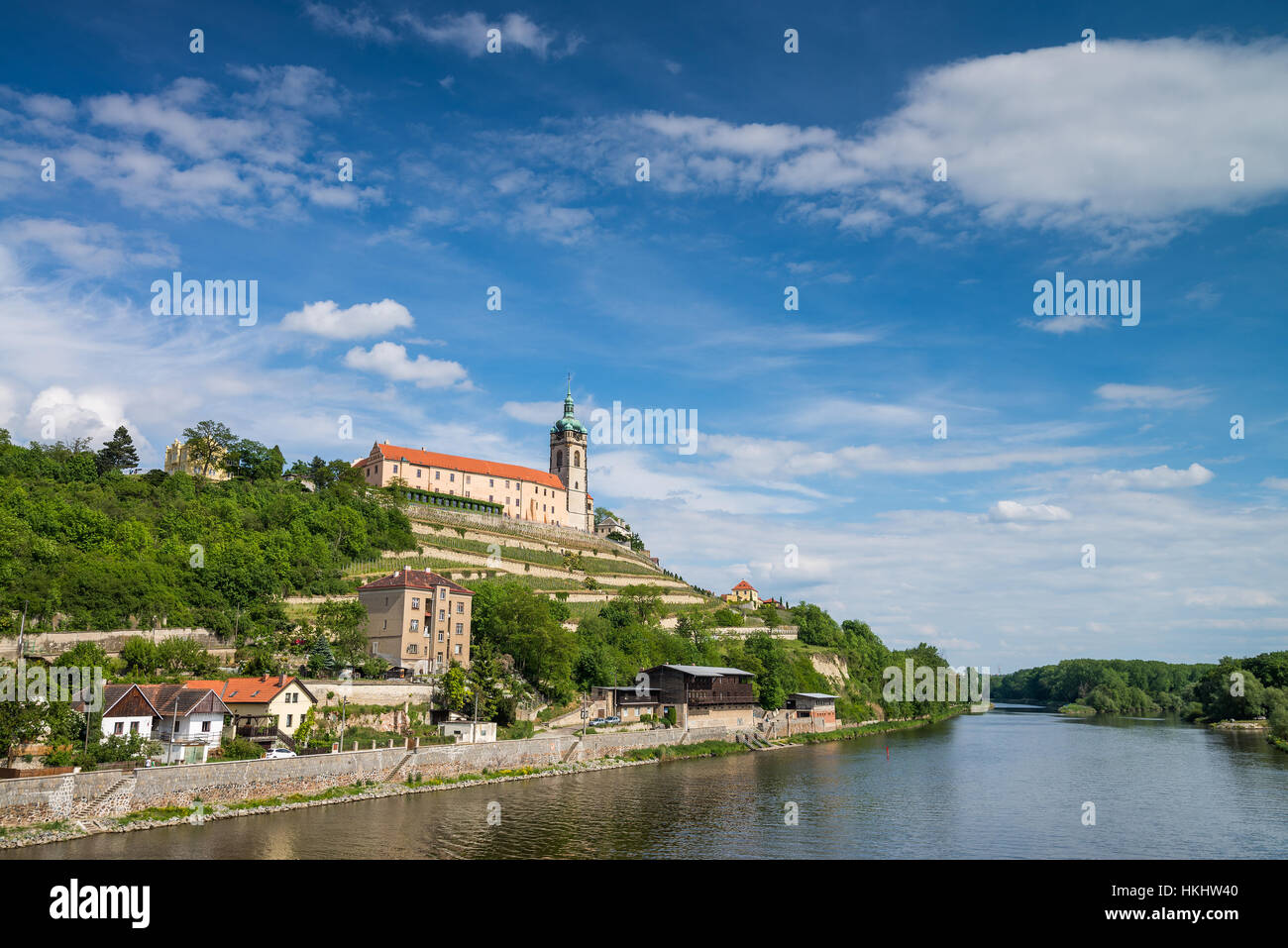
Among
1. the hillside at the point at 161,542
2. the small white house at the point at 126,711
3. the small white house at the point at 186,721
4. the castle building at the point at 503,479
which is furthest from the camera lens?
the castle building at the point at 503,479

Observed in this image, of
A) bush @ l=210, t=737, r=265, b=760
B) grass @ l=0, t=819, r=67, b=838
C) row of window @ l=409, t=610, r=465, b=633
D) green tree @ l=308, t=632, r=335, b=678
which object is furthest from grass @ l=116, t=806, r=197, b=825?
row of window @ l=409, t=610, r=465, b=633

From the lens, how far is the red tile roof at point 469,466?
10862 cm

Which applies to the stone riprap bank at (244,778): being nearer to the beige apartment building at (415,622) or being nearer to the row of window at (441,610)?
the beige apartment building at (415,622)

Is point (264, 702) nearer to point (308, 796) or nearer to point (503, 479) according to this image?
point (308, 796)

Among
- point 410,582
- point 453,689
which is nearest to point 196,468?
point 410,582

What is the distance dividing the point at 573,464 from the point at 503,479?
16.6 m

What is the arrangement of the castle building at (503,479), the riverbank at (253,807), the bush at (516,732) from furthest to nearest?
the castle building at (503,479) → the bush at (516,732) → the riverbank at (253,807)

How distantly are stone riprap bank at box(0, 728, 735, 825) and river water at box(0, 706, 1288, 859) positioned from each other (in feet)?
5.00

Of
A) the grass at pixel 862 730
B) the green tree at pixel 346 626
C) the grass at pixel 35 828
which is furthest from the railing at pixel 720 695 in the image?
the grass at pixel 35 828

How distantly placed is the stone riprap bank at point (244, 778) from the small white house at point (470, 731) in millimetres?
1962

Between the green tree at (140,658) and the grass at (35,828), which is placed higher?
the green tree at (140,658)
